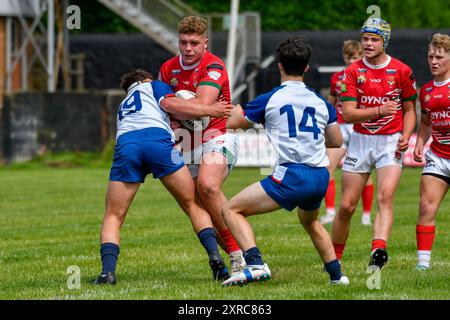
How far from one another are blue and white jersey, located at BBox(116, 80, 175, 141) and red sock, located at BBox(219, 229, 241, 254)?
3.29 ft

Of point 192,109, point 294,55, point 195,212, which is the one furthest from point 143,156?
point 294,55

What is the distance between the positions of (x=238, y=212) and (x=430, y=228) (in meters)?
2.46

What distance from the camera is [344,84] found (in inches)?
412

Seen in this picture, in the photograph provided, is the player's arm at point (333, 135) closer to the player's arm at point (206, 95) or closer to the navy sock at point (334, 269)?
the navy sock at point (334, 269)

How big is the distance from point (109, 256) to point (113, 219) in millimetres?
328

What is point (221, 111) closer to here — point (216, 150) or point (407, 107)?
point (216, 150)

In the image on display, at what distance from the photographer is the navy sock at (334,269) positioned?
9.05m

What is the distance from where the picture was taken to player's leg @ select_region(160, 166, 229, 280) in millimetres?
9438

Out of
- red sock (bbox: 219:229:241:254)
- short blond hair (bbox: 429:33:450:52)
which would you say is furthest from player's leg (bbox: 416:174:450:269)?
red sock (bbox: 219:229:241:254)

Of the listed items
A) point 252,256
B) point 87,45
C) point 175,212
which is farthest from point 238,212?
point 87,45

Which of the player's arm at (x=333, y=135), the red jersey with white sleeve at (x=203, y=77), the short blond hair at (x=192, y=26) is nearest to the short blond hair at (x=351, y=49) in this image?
the red jersey with white sleeve at (x=203, y=77)

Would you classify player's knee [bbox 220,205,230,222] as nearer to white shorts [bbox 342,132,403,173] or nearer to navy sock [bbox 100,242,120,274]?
navy sock [bbox 100,242,120,274]

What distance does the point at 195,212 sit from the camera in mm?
9633
